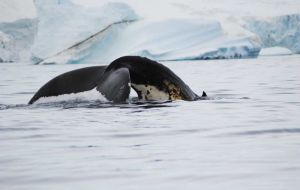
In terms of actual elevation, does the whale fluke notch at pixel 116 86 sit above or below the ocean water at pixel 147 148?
above

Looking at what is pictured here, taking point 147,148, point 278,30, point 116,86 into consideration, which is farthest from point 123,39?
point 147,148

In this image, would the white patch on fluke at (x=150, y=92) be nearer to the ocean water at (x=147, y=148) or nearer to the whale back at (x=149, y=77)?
the whale back at (x=149, y=77)

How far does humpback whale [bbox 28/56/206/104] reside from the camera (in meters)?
5.86

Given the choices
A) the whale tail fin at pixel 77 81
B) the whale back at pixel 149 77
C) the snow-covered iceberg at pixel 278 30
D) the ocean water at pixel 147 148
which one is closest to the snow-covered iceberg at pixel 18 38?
the snow-covered iceberg at pixel 278 30

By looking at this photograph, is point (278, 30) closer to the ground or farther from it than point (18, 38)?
closer to the ground

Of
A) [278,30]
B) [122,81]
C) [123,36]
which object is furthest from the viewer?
[278,30]

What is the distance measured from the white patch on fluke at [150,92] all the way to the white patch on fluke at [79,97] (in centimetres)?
56

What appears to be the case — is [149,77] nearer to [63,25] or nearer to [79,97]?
[79,97]

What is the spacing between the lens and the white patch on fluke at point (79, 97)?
5.96 meters

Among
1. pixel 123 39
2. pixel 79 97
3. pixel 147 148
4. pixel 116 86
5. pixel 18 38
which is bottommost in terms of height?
pixel 147 148

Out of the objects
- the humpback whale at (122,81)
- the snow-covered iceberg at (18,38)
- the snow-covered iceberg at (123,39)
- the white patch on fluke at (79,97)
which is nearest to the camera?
the humpback whale at (122,81)

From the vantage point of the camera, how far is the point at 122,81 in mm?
5730

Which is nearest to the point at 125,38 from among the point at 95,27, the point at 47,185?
the point at 95,27

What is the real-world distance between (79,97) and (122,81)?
0.71 meters
